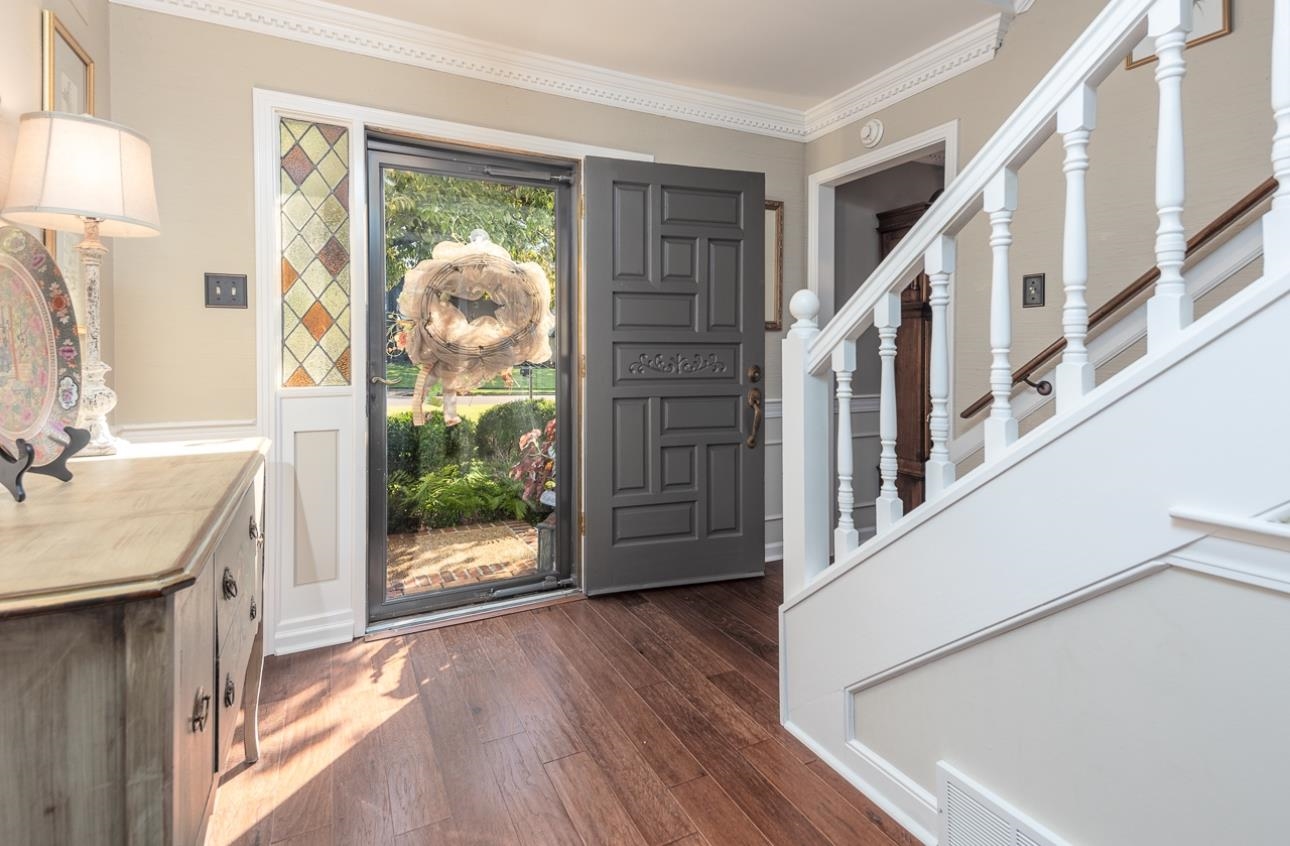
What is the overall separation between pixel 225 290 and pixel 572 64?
1.79 m

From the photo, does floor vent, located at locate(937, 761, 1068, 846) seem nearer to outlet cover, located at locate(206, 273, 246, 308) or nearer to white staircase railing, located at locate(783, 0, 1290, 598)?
white staircase railing, located at locate(783, 0, 1290, 598)

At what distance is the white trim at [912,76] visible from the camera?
273 cm

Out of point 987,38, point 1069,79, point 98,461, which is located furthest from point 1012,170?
point 98,461

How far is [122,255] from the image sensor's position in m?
2.30

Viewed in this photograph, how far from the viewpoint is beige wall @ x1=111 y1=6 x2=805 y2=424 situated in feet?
7.59

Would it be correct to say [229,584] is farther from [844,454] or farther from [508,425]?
[508,425]

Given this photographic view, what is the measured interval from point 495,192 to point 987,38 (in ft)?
7.24

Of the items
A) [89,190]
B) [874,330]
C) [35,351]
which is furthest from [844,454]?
[874,330]

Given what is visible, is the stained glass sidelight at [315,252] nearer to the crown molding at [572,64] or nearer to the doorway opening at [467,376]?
the doorway opening at [467,376]

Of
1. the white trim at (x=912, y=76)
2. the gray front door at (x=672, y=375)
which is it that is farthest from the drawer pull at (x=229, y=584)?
the white trim at (x=912, y=76)

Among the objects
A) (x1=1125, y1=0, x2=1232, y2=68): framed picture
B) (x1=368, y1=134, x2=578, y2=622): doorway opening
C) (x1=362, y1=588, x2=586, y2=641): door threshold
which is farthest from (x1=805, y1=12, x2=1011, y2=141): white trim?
(x1=362, y1=588, x2=586, y2=641): door threshold

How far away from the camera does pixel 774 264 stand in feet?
12.0

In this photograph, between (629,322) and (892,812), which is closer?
(892,812)

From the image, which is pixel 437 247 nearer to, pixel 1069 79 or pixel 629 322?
pixel 629 322
